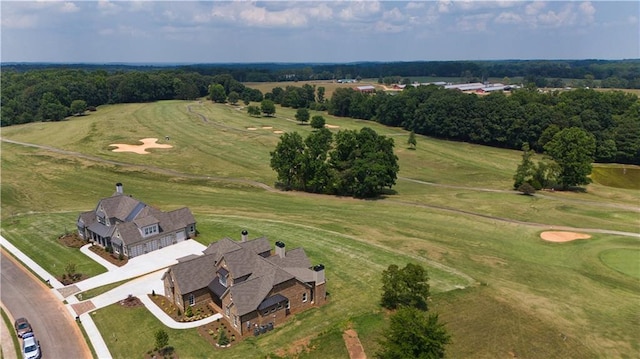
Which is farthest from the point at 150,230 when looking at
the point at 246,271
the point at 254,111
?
the point at 254,111

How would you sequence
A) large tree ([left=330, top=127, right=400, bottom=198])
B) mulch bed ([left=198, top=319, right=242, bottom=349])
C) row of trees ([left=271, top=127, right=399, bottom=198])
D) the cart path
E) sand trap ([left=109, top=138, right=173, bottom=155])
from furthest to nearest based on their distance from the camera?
sand trap ([left=109, top=138, right=173, bottom=155]), row of trees ([left=271, top=127, right=399, bottom=198]), large tree ([left=330, top=127, right=400, bottom=198]), the cart path, mulch bed ([left=198, top=319, right=242, bottom=349])

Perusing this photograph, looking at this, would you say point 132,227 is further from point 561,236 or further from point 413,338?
point 561,236

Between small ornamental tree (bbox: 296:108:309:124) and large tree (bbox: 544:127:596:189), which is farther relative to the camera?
small ornamental tree (bbox: 296:108:309:124)

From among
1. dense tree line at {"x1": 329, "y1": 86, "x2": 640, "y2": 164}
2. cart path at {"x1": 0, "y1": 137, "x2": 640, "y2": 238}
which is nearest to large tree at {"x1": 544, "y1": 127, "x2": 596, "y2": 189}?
cart path at {"x1": 0, "y1": 137, "x2": 640, "y2": 238}

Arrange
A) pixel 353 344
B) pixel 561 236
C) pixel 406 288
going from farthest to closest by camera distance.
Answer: pixel 561 236
pixel 406 288
pixel 353 344

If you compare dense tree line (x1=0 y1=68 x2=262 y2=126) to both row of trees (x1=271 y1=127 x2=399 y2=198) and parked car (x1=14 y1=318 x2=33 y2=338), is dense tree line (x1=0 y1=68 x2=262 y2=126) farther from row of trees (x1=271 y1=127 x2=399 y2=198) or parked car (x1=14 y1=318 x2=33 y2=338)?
parked car (x1=14 y1=318 x2=33 y2=338)

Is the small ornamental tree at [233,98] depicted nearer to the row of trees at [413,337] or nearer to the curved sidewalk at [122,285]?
the curved sidewalk at [122,285]
